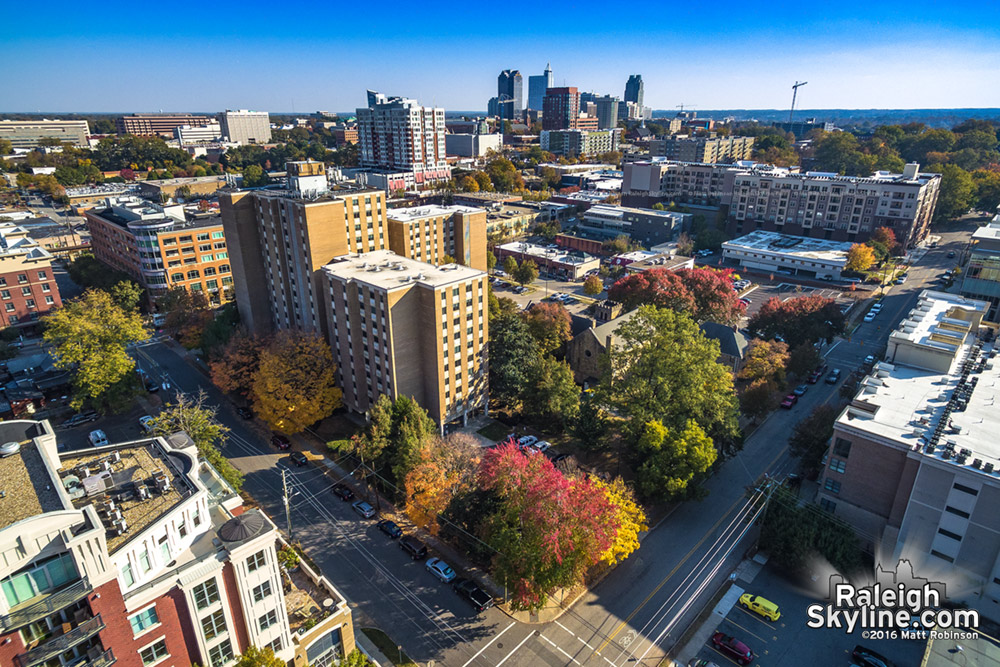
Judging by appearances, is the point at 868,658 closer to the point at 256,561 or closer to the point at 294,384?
the point at 256,561

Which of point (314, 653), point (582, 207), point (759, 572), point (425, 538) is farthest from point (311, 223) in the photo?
point (582, 207)

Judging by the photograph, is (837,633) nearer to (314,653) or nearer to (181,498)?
(314,653)

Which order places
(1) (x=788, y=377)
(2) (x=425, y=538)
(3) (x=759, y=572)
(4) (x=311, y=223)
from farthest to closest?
1. (1) (x=788, y=377)
2. (4) (x=311, y=223)
3. (2) (x=425, y=538)
4. (3) (x=759, y=572)

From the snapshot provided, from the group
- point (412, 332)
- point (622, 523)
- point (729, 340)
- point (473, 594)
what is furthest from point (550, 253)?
point (473, 594)

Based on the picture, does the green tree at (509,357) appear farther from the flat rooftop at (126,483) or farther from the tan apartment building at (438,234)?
the flat rooftop at (126,483)

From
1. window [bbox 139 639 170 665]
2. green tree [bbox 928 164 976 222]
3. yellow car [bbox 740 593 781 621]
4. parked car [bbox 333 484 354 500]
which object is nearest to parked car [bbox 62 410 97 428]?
parked car [bbox 333 484 354 500]

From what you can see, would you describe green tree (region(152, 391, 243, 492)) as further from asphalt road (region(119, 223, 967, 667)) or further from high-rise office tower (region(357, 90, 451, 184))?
high-rise office tower (region(357, 90, 451, 184))

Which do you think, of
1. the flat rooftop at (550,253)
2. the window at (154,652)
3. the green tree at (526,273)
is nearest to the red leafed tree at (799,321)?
the green tree at (526,273)
